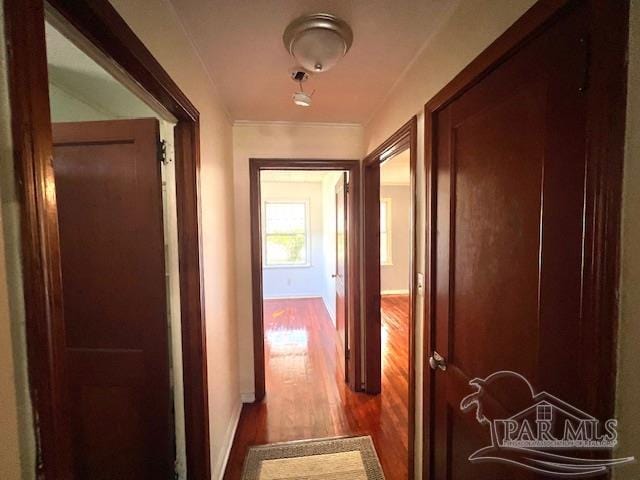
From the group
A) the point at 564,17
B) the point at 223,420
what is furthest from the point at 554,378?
the point at 223,420

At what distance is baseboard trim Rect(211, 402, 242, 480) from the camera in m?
1.59

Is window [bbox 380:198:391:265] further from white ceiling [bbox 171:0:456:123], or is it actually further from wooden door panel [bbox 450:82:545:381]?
wooden door panel [bbox 450:82:545:381]

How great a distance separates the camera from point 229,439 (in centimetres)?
185

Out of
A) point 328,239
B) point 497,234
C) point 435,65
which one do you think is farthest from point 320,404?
point 328,239

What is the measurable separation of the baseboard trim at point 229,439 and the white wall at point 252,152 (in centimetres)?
21

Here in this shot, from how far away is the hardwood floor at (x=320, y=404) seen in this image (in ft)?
6.19

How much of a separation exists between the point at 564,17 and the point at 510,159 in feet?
1.09

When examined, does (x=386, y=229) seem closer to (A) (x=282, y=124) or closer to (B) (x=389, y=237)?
(B) (x=389, y=237)

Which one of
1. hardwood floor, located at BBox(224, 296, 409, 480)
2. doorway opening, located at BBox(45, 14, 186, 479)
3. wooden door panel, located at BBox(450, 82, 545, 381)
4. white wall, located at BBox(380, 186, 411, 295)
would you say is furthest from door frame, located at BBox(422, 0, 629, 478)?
white wall, located at BBox(380, 186, 411, 295)

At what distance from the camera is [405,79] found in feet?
4.94

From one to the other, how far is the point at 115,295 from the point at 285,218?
446 cm

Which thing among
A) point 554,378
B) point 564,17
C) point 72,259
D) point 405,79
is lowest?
point 554,378

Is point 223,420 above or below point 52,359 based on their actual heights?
below

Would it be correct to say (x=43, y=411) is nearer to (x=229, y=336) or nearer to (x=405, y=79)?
(x=229, y=336)
